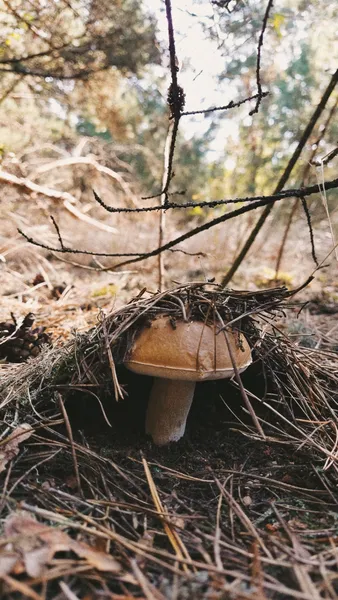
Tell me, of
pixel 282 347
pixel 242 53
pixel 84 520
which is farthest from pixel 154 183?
pixel 84 520

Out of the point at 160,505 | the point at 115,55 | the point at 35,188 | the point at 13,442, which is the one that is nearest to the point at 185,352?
the point at 160,505

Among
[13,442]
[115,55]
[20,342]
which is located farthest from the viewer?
[115,55]

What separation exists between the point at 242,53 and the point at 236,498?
419 centimetres

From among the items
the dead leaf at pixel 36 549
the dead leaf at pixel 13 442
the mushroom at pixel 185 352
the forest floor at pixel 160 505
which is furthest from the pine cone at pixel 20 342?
the dead leaf at pixel 36 549

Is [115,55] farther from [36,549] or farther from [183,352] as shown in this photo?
[36,549]

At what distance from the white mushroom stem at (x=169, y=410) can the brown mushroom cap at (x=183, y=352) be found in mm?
251

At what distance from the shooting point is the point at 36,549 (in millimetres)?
989

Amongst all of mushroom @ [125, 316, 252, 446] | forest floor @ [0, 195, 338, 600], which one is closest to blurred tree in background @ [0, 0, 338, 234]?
mushroom @ [125, 316, 252, 446]

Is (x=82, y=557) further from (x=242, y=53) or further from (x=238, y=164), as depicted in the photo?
(x=238, y=164)

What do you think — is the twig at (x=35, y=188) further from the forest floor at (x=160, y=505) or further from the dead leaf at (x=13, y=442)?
the dead leaf at (x=13, y=442)

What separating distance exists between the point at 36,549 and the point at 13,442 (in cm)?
51

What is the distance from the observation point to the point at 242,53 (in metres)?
4.00

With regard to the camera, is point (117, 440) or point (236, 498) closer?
point (236, 498)

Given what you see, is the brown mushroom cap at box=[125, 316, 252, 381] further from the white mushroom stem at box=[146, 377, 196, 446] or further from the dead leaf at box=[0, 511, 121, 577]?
the dead leaf at box=[0, 511, 121, 577]
